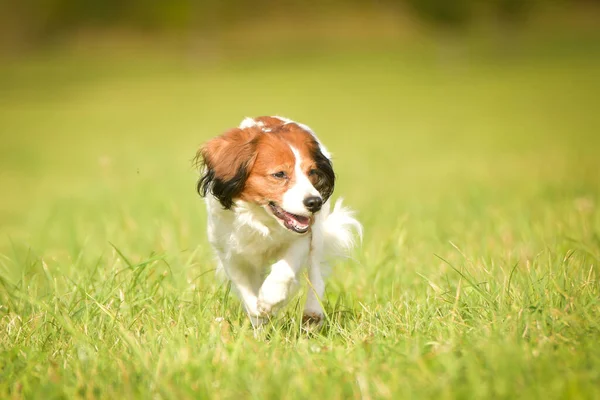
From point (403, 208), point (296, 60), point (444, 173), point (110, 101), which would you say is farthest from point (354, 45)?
point (403, 208)

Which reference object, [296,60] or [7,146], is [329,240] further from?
[296,60]

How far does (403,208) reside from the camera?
25.3 feet

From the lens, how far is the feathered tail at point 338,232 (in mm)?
4266

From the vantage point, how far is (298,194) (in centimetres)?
366

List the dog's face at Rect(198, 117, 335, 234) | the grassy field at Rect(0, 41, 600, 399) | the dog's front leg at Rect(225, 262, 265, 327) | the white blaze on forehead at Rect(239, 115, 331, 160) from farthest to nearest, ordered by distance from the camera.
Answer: the white blaze on forehead at Rect(239, 115, 331, 160) < the dog's front leg at Rect(225, 262, 265, 327) < the dog's face at Rect(198, 117, 335, 234) < the grassy field at Rect(0, 41, 600, 399)

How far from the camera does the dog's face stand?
372 cm

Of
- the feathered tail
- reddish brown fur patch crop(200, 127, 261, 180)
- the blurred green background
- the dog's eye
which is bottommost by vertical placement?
the blurred green background

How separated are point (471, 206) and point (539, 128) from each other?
10.9m

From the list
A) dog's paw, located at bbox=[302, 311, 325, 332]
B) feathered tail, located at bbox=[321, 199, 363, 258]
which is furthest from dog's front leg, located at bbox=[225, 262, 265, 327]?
feathered tail, located at bbox=[321, 199, 363, 258]

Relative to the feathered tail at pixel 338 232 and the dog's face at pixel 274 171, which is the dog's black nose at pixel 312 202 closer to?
the dog's face at pixel 274 171

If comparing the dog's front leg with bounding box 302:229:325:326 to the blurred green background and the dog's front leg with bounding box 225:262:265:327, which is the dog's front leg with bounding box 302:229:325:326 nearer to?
the blurred green background

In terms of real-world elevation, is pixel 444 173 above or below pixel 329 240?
below

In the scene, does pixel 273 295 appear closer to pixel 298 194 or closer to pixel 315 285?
pixel 315 285

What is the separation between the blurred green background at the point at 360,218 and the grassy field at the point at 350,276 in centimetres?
2
